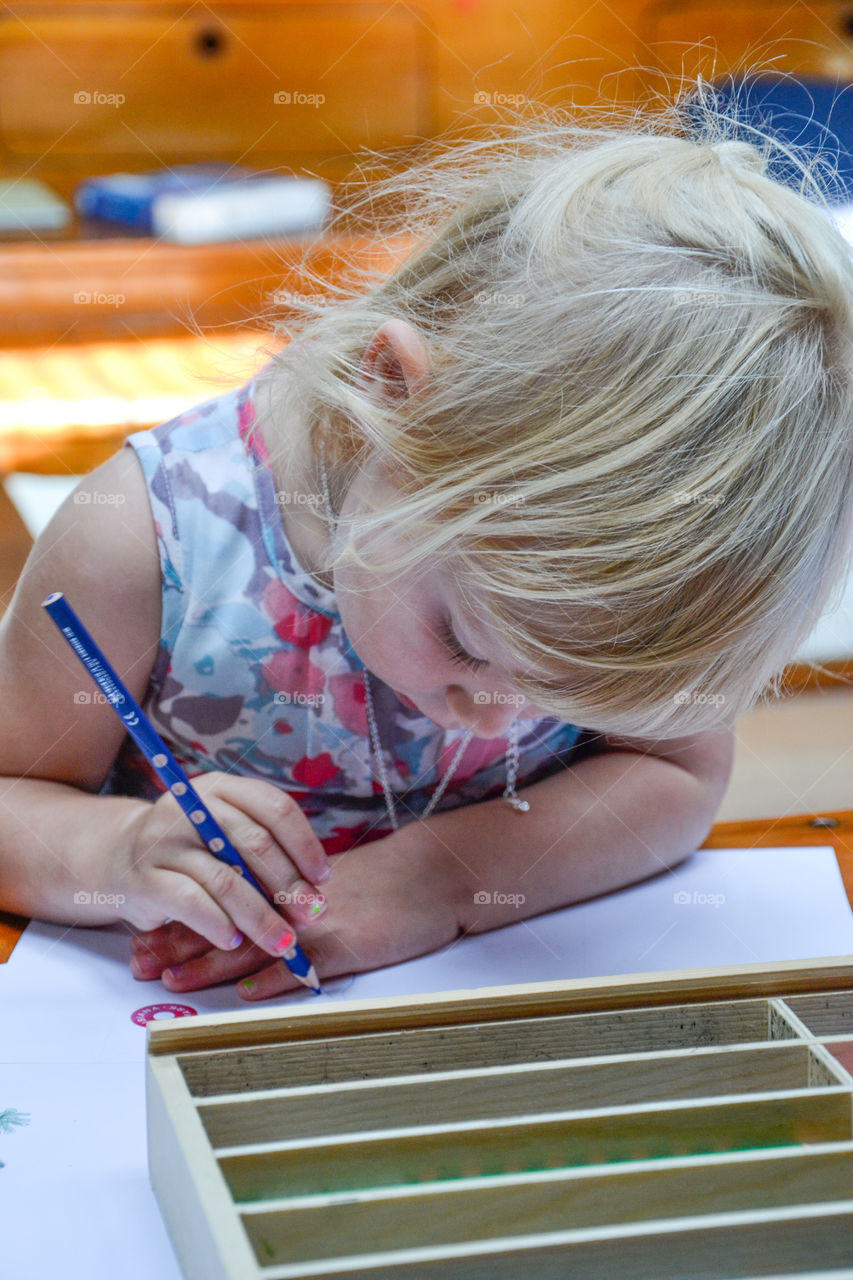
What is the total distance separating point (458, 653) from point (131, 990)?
212 millimetres

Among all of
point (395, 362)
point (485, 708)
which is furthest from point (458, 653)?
point (395, 362)

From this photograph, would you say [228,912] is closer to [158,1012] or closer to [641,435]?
[158,1012]

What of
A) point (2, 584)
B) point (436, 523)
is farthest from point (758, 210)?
point (2, 584)

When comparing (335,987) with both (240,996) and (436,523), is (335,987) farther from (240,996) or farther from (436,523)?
(436,523)

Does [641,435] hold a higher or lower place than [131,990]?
higher

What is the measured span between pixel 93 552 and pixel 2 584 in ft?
2.40

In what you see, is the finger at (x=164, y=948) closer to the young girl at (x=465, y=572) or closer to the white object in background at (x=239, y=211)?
the young girl at (x=465, y=572)

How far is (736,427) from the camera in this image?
47 cm

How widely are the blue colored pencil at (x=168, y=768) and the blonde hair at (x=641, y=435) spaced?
13 cm

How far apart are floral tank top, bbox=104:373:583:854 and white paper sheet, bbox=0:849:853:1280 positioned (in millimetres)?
152

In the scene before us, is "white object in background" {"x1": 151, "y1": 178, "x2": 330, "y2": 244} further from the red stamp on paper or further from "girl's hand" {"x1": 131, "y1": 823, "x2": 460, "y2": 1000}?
the red stamp on paper

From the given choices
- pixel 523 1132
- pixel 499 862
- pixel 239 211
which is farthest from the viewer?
pixel 239 211

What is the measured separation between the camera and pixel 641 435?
468 millimetres

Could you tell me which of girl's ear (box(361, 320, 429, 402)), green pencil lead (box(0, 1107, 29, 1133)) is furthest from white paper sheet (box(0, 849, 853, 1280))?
girl's ear (box(361, 320, 429, 402))
